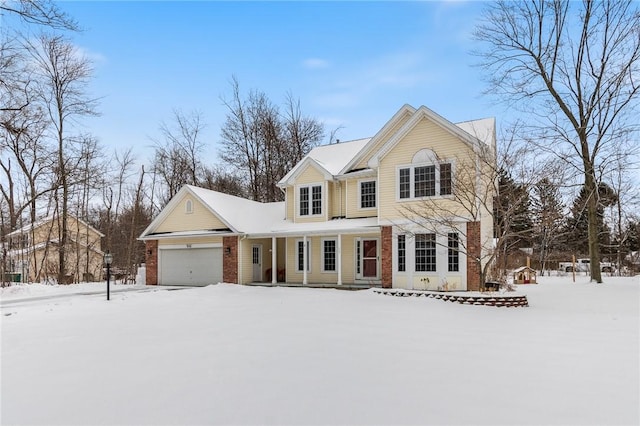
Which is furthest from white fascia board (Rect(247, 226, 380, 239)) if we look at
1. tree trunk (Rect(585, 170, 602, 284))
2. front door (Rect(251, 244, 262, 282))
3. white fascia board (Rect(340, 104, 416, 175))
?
tree trunk (Rect(585, 170, 602, 284))

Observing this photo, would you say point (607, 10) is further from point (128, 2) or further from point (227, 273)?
point (227, 273)

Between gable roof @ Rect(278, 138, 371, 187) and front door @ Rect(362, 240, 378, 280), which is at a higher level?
gable roof @ Rect(278, 138, 371, 187)

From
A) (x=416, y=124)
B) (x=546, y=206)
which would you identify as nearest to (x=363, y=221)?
(x=416, y=124)

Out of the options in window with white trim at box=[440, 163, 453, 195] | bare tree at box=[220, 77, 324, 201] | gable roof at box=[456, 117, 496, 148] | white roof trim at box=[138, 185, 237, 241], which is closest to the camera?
window with white trim at box=[440, 163, 453, 195]

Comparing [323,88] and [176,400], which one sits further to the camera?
[323,88]

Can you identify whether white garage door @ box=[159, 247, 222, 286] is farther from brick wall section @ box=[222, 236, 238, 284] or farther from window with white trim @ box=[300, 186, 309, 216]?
window with white trim @ box=[300, 186, 309, 216]

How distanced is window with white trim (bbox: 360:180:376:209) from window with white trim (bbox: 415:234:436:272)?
2.99 meters

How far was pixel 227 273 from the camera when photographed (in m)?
18.2

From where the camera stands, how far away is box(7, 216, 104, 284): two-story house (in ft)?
71.7

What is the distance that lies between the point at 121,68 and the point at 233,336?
13225 mm

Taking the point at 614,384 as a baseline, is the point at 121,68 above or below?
above

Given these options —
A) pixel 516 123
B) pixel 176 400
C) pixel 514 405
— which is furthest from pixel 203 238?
pixel 514 405

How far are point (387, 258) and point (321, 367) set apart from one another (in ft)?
32.6

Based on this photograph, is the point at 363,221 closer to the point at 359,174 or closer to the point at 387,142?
the point at 359,174
